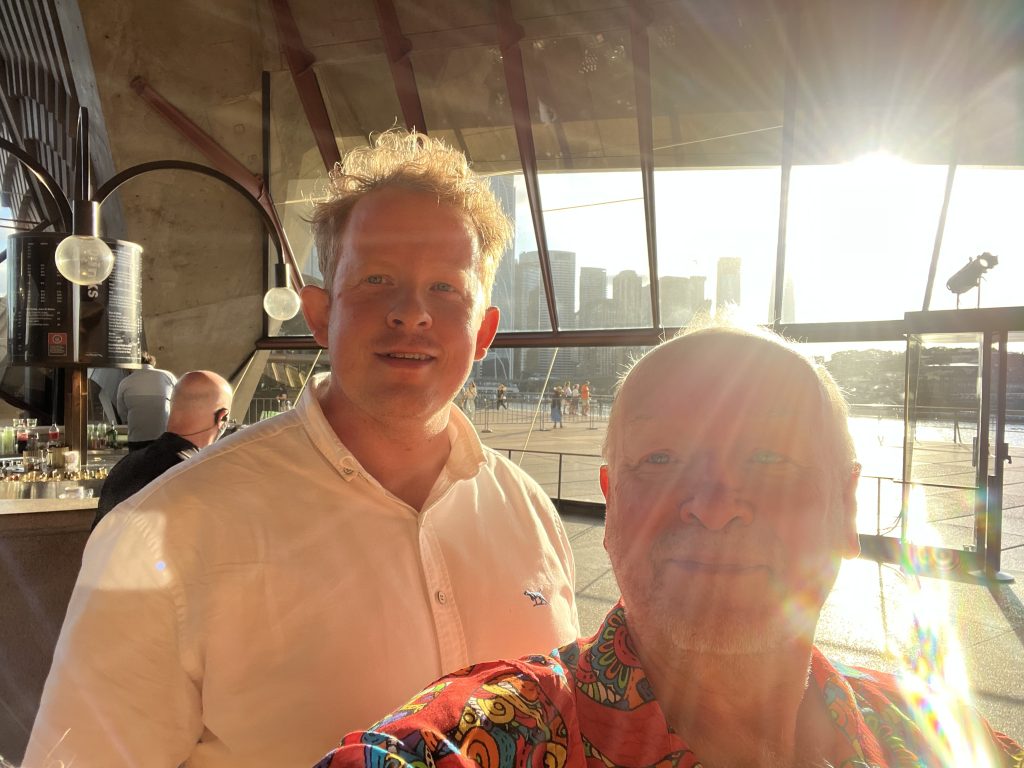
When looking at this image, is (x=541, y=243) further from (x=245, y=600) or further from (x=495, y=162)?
(x=245, y=600)

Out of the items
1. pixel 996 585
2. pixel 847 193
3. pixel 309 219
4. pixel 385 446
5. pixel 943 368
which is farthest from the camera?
pixel 847 193

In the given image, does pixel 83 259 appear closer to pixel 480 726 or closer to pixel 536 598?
pixel 536 598

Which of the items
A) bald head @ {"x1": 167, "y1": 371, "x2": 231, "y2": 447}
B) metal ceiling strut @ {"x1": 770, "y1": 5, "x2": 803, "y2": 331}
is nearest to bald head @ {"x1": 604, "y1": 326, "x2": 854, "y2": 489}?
bald head @ {"x1": 167, "y1": 371, "x2": 231, "y2": 447}

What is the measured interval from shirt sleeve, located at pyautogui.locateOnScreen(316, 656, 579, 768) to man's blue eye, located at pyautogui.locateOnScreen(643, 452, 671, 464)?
361 mm

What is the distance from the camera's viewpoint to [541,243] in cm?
901

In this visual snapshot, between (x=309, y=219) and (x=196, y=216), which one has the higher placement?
(x=196, y=216)

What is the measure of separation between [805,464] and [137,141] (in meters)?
11.1

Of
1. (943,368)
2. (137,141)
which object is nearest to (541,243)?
(943,368)

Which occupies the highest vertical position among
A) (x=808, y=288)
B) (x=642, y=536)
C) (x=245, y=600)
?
(x=808, y=288)

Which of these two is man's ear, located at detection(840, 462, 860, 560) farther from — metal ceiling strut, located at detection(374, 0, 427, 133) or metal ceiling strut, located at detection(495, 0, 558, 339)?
metal ceiling strut, located at detection(374, 0, 427, 133)

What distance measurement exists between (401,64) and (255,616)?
360 inches

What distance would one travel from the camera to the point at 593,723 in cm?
100

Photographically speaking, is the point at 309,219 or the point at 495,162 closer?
the point at 309,219

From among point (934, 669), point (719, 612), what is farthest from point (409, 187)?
point (934, 669)
